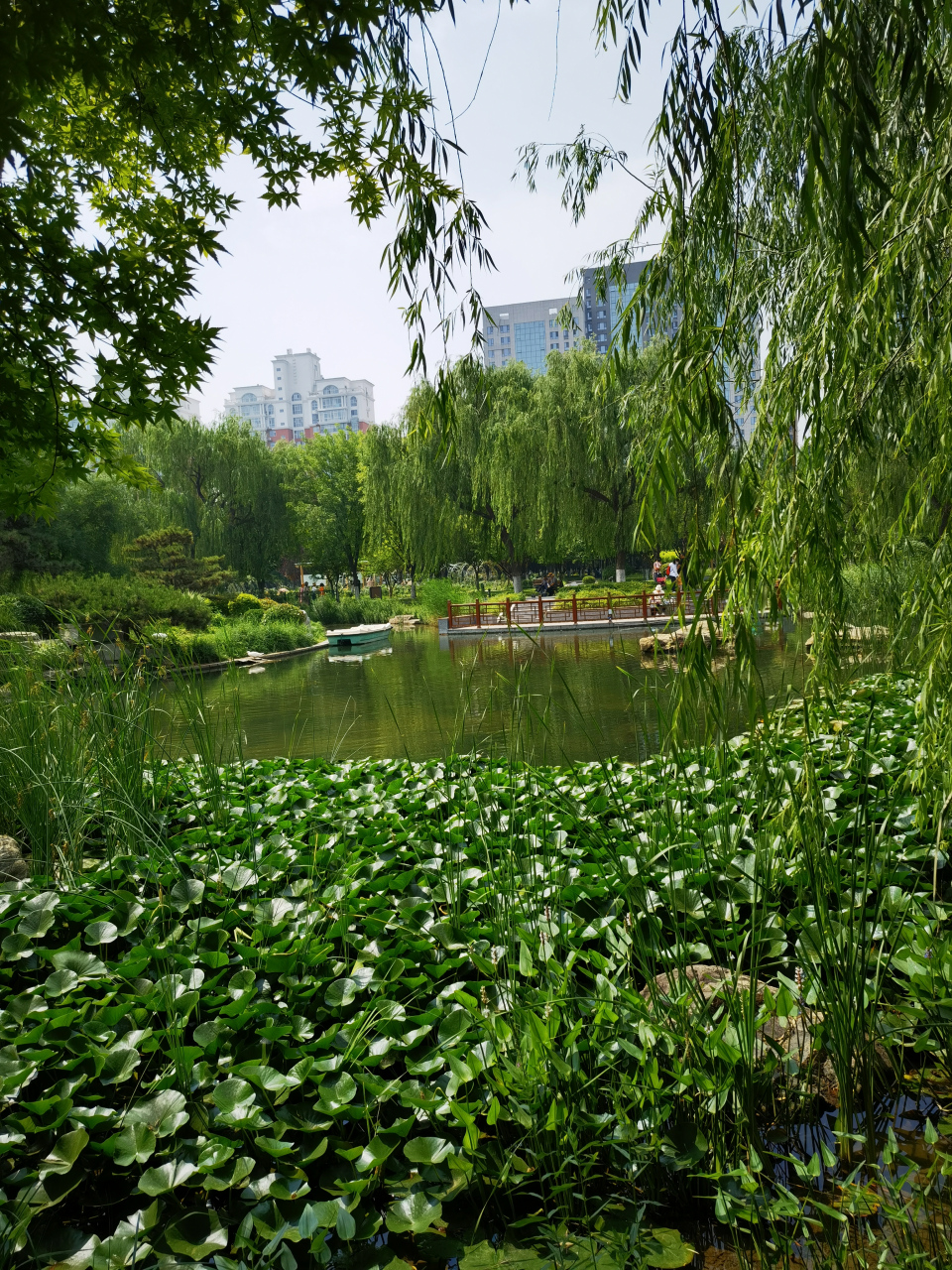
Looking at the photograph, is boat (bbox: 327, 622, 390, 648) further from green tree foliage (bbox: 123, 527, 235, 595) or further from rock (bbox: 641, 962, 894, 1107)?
rock (bbox: 641, 962, 894, 1107)

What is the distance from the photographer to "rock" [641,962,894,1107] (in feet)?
5.23

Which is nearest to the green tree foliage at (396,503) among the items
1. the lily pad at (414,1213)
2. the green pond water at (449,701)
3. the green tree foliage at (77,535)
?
the green pond water at (449,701)

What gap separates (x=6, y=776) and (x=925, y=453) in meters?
3.12

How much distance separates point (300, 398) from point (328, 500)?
87.0m

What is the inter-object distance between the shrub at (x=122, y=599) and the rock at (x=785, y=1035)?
1146 cm

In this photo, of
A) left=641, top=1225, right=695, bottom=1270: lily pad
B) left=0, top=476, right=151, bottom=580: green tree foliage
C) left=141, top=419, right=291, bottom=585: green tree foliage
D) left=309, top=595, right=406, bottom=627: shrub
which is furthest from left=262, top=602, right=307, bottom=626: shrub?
left=641, top=1225, right=695, bottom=1270: lily pad

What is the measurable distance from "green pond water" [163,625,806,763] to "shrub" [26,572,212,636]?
71.5 inches

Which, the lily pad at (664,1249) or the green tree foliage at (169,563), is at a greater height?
the green tree foliage at (169,563)

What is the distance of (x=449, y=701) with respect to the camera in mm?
8180

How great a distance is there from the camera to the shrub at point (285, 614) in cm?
1856

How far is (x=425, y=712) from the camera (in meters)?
7.70

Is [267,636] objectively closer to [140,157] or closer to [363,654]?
[363,654]

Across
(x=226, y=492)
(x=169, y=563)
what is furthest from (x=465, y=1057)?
(x=226, y=492)

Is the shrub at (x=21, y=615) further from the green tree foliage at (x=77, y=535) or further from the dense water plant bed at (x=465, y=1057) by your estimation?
the dense water plant bed at (x=465, y=1057)
